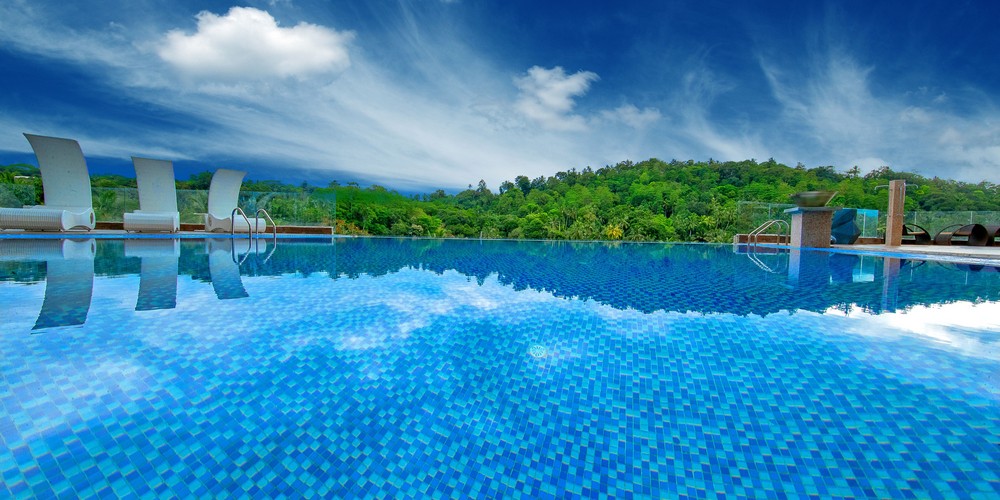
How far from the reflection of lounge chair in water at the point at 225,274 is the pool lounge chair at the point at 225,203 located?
187 inches

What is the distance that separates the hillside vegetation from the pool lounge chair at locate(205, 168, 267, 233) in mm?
765

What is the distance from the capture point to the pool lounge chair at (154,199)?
39.6ft

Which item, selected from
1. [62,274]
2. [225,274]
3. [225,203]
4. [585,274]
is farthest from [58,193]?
[585,274]

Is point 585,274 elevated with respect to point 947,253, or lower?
lower

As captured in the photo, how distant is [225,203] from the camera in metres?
13.9

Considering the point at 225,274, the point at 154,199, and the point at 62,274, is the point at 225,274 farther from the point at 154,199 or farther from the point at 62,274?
the point at 154,199

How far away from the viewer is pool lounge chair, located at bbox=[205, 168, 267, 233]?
1344cm

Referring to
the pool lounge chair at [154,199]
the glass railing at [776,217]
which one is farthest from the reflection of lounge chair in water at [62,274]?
the glass railing at [776,217]

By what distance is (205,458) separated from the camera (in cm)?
174

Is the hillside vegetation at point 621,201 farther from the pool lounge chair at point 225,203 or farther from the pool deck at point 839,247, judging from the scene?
the pool lounge chair at point 225,203

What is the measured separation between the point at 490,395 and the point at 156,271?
613 centimetres

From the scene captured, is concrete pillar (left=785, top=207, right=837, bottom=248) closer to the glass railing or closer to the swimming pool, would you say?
the glass railing

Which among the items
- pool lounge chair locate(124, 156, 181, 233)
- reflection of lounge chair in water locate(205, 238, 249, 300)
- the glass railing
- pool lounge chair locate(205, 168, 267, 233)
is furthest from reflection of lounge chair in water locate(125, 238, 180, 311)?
the glass railing

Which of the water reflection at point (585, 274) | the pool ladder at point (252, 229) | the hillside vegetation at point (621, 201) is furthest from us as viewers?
the hillside vegetation at point (621, 201)
